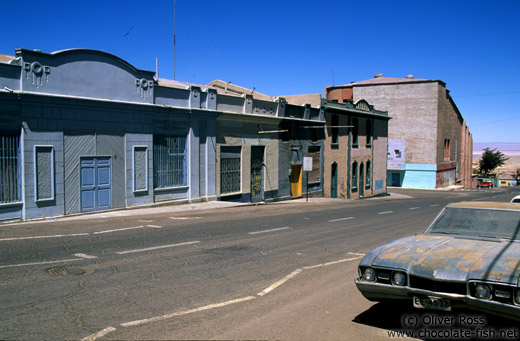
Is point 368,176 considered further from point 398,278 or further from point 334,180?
point 398,278

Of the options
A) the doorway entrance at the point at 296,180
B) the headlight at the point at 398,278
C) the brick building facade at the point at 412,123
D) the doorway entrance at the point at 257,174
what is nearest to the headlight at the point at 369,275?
the headlight at the point at 398,278

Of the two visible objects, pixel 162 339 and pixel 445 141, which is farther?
pixel 445 141

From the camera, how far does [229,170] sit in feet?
77.2

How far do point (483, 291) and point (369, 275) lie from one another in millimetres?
1355

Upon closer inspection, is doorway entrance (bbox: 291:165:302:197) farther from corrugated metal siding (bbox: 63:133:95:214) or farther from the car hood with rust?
the car hood with rust

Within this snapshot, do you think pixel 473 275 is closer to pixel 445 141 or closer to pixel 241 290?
pixel 241 290

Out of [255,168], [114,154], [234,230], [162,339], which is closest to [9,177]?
[114,154]

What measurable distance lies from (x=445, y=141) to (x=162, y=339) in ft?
219

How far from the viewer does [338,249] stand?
10820 millimetres

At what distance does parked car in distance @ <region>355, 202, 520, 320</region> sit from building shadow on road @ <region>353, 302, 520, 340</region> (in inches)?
8.0

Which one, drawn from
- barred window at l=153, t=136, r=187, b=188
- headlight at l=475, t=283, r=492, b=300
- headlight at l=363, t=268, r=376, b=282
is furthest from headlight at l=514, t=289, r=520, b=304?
barred window at l=153, t=136, r=187, b=188

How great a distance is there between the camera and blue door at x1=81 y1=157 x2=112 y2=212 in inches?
653

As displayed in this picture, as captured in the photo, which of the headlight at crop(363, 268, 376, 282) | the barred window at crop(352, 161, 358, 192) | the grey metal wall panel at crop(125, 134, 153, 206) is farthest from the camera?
the barred window at crop(352, 161, 358, 192)

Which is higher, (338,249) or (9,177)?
(9,177)
